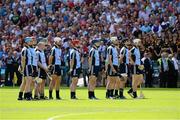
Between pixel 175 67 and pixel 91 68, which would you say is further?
pixel 175 67

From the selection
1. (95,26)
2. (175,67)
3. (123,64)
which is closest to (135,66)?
(123,64)

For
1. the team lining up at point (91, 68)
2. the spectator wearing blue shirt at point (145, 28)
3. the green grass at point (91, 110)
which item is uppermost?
the spectator wearing blue shirt at point (145, 28)

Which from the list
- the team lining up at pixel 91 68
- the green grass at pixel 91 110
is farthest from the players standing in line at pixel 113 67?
the green grass at pixel 91 110

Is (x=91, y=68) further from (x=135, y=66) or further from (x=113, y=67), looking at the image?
(x=135, y=66)

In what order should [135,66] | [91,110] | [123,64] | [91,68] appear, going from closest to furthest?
[91,110]
[91,68]
[135,66]
[123,64]

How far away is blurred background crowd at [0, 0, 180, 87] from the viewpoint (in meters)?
37.9

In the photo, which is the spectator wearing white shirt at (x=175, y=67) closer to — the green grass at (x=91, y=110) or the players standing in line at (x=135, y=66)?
the players standing in line at (x=135, y=66)

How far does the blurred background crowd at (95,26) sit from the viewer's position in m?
37.9

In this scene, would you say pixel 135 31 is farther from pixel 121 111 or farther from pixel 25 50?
pixel 121 111

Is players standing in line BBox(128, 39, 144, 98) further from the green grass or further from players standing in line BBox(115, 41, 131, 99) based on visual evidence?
the green grass

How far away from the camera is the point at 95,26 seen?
40.1 metres

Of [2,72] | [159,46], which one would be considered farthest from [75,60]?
[2,72]

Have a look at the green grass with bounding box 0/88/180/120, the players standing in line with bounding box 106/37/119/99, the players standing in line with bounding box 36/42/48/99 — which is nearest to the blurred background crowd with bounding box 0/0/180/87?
the players standing in line with bounding box 106/37/119/99

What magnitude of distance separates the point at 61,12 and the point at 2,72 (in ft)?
18.9
